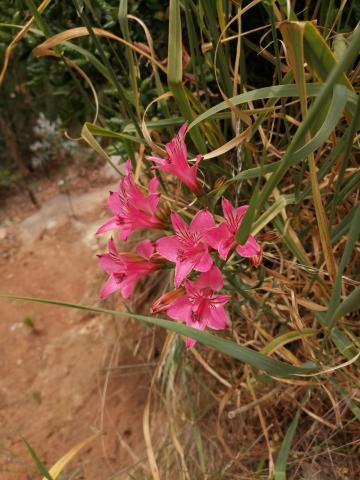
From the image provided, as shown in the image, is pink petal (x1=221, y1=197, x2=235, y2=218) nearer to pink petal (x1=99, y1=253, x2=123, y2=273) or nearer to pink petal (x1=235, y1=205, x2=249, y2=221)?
pink petal (x1=235, y1=205, x2=249, y2=221)

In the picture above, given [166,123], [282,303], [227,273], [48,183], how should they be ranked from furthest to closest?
[48,183] < [282,303] < [166,123] < [227,273]

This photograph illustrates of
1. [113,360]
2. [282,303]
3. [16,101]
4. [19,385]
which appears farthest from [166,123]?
[16,101]

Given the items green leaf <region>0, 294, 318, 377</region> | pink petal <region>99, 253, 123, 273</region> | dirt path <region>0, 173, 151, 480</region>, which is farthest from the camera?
dirt path <region>0, 173, 151, 480</region>

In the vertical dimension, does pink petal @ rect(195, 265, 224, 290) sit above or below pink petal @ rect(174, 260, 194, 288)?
below

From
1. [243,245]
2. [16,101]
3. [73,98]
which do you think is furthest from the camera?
[16,101]

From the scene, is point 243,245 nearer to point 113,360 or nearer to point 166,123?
point 166,123

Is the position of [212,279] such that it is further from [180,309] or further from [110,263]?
[110,263]

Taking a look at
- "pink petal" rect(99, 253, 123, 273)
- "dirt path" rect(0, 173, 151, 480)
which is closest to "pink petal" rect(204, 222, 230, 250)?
"pink petal" rect(99, 253, 123, 273)

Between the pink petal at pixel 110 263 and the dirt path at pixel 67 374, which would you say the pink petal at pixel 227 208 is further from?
the dirt path at pixel 67 374
